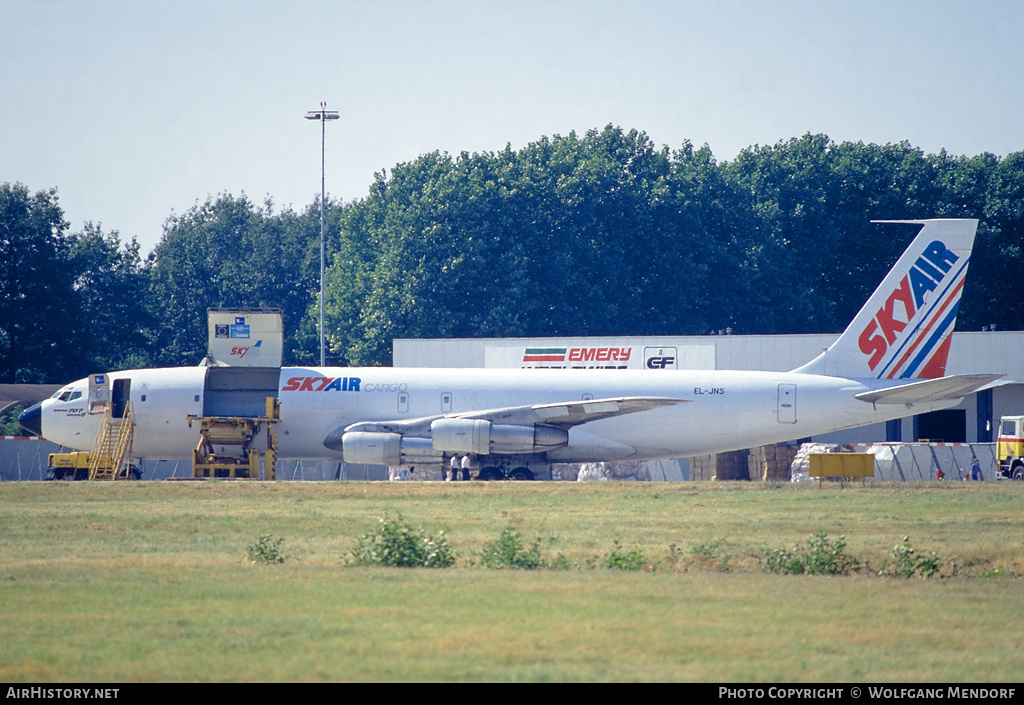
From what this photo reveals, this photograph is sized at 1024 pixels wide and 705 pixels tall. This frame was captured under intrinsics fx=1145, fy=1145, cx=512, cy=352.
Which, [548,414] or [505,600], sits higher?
[548,414]

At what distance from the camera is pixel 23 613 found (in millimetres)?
13367

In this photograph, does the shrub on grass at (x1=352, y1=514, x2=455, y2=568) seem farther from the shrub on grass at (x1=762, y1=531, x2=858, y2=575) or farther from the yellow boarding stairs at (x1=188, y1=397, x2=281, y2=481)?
the yellow boarding stairs at (x1=188, y1=397, x2=281, y2=481)

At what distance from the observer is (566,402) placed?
128 feet

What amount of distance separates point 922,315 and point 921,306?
0.31m

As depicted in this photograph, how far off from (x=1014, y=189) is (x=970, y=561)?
72393mm

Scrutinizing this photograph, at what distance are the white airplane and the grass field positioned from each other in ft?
32.0

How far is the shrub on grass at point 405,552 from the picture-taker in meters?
18.8

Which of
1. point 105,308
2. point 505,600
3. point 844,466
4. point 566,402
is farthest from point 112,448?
point 105,308

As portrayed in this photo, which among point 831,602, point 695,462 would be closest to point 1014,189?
point 695,462

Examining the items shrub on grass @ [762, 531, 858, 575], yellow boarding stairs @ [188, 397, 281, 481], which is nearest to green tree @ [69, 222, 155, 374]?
yellow boarding stairs @ [188, 397, 281, 481]

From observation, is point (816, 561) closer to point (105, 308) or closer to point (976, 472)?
point (976, 472)

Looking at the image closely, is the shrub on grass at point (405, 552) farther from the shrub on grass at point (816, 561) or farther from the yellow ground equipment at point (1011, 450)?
the yellow ground equipment at point (1011, 450)

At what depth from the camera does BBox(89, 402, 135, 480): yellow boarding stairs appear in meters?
39.3

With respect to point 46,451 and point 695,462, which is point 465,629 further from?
point 46,451
